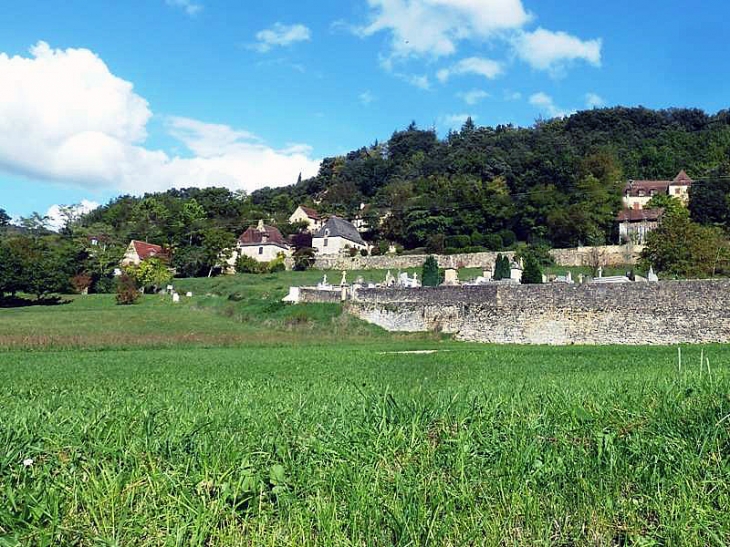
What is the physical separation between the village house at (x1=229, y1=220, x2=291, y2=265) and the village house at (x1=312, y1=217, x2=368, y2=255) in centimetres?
463

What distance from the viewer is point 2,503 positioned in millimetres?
3674


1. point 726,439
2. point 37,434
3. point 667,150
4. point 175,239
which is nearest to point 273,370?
point 37,434

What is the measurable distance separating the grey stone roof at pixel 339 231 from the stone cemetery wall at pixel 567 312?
155 feet

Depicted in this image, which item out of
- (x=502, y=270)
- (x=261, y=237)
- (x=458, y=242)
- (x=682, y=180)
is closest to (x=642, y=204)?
(x=682, y=180)

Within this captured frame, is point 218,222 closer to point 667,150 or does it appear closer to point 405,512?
point 667,150

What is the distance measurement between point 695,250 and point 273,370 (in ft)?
135

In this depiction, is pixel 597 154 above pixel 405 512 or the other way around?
above

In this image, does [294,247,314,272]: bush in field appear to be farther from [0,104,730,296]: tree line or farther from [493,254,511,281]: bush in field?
[493,254,511,281]: bush in field

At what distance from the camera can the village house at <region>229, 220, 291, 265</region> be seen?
82.1m

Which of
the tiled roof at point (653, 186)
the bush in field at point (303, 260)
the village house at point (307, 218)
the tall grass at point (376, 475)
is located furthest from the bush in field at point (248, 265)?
the tall grass at point (376, 475)

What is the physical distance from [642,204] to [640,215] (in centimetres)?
1218

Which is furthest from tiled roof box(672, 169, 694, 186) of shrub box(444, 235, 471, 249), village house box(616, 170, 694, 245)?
shrub box(444, 235, 471, 249)

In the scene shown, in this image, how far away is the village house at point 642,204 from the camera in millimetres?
64894

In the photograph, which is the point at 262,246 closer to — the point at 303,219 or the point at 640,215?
the point at 303,219
